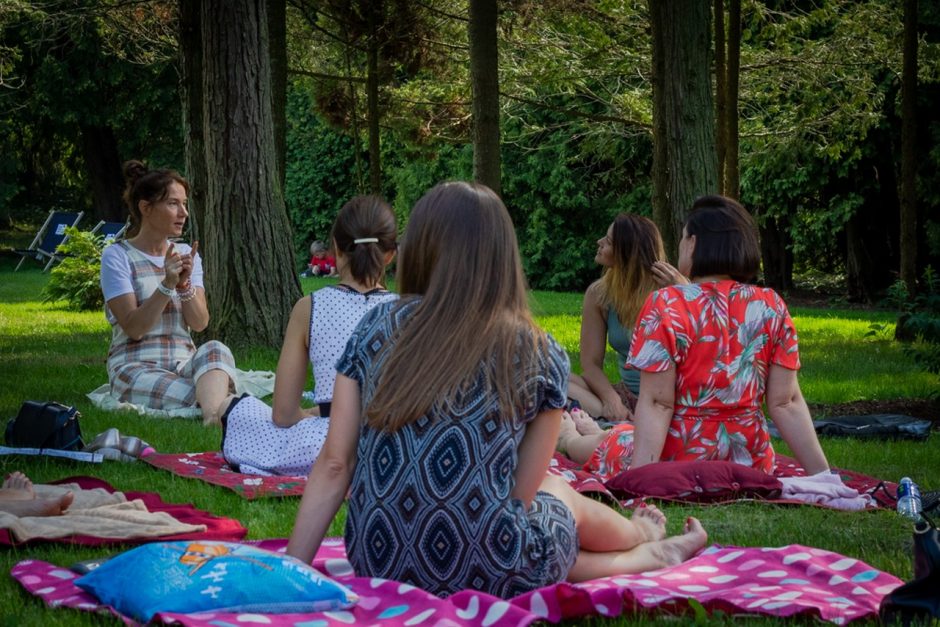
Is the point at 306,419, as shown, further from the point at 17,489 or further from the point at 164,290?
the point at 164,290

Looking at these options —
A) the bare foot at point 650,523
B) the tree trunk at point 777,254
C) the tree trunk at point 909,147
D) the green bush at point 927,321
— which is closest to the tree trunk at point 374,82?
the tree trunk at point 909,147

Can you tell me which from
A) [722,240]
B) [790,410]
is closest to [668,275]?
[722,240]

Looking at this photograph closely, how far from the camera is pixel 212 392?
7.14 meters

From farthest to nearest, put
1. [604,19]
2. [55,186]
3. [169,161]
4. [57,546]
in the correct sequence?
[55,186]
[169,161]
[604,19]
[57,546]

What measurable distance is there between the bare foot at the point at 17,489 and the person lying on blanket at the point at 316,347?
122 centimetres

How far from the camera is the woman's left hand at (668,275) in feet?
19.4

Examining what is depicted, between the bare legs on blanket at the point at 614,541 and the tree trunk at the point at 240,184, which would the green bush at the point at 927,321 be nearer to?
the bare legs on blanket at the point at 614,541

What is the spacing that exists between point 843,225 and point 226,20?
13.7m

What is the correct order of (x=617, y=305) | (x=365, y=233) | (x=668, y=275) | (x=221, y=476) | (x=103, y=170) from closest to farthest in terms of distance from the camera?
(x=365, y=233)
(x=221, y=476)
(x=668, y=275)
(x=617, y=305)
(x=103, y=170)

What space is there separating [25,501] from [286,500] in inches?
44.5

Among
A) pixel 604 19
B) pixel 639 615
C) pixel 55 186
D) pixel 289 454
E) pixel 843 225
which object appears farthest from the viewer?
pixel 55 186

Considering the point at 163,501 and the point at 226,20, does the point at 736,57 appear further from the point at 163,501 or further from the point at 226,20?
the point at 163,501

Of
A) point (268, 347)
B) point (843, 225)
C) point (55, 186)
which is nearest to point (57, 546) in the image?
point (268, 347)

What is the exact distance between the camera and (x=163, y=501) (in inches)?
197
